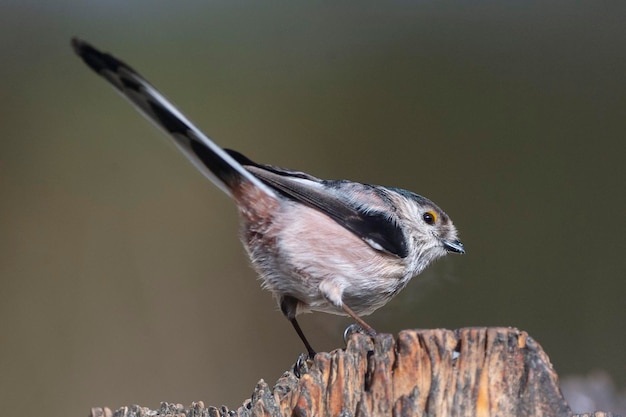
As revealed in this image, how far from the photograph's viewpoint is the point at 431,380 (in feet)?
4.77

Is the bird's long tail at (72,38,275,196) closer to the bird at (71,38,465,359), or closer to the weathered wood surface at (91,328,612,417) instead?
the bird at (71,38,465,359)

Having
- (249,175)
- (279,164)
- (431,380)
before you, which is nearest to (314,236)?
(249,175)

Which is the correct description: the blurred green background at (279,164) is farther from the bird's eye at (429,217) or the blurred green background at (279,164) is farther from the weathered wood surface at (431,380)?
the weathered wood surface at (431,380)

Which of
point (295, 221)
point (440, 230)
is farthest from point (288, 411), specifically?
point (440, 230)

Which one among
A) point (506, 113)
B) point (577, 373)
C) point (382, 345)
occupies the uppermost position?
point (506, 113)

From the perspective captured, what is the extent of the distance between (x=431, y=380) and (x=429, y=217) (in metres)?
0.99

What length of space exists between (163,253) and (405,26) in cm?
193

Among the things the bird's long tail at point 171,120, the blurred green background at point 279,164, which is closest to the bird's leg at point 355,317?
the bird's long tail at point 171,120

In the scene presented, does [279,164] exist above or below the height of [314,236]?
above

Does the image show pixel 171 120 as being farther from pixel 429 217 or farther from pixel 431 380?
pixel 431 380

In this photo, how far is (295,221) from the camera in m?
2.22

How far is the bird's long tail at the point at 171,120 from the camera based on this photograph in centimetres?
190

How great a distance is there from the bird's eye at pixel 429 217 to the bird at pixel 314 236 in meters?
0.06

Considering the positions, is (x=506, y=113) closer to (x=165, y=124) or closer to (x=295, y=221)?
(x=295, y=221)
